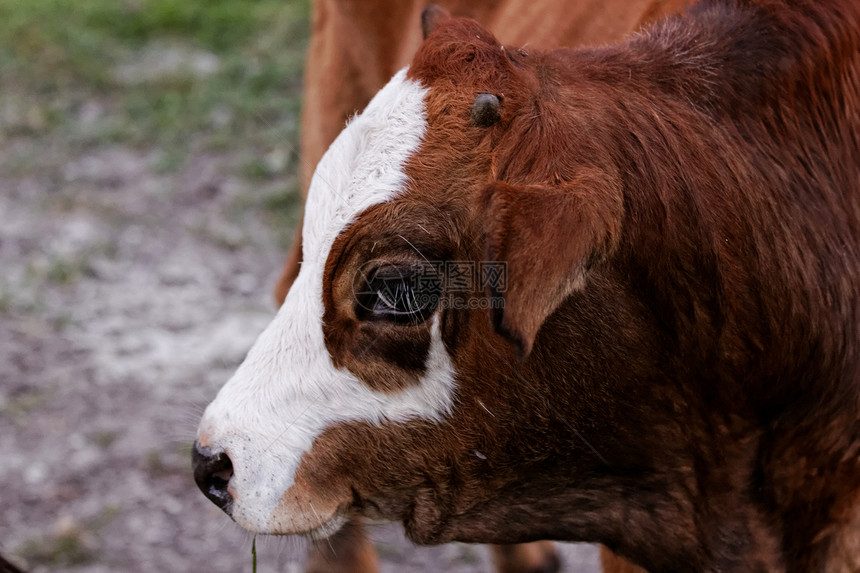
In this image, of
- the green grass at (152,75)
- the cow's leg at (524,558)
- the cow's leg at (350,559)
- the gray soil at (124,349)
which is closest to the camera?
the cow's leg at (350,559)

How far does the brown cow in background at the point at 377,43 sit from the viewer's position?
3107 millimetres

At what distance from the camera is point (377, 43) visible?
13.6 ft

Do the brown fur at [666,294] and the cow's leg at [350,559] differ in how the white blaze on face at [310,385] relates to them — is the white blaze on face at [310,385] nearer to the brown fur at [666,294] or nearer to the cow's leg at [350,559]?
the brown fur at [666,294]

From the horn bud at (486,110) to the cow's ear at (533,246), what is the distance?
207mm

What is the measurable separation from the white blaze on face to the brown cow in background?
953 mm

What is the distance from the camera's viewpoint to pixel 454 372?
2.04m

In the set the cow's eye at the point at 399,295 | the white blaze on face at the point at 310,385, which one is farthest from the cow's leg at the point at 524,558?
the cow's eye at the point at 399,295

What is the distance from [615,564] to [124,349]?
3148mm

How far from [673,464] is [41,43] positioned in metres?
7.39

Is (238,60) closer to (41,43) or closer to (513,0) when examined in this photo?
(41,43)

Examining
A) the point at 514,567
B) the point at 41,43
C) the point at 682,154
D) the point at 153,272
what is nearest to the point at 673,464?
the point at 682,154

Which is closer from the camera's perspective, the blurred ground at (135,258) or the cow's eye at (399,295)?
the cow's eye at (399,295)

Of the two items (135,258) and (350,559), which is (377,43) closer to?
(350,559)

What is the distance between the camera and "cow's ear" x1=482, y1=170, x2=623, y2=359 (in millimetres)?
1705
